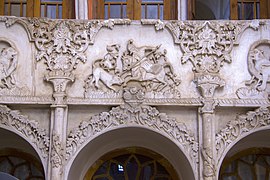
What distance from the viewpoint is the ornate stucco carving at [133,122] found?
8250 mm

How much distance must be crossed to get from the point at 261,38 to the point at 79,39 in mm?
2670

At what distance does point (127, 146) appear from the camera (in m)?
9.38

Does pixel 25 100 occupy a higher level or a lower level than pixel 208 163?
higher

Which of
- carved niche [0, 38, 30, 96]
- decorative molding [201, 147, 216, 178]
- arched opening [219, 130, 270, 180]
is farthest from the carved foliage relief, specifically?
carved niche [0, 38, 30, 96]

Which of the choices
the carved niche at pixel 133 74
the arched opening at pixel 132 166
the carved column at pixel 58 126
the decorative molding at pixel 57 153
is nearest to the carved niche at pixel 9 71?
the carved column at pixel 58 126

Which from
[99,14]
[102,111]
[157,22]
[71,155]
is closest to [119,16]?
[99,14]

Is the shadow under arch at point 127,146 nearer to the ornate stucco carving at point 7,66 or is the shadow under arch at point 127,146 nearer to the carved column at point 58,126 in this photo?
the carved column at point 58,126

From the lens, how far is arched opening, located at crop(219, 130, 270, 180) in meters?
9.40

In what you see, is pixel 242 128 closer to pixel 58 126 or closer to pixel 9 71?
pixel 58 126

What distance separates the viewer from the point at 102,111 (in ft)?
27.7

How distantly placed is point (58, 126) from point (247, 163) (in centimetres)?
325

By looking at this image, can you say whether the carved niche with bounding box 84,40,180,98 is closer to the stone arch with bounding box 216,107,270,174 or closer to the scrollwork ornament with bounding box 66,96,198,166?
the scrollwork ornament with bounding box 66,96,198,166

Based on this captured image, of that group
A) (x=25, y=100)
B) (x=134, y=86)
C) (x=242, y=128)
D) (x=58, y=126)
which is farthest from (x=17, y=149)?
(x=242, y=128)

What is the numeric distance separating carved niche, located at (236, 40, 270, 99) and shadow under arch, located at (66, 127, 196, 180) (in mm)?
1299
